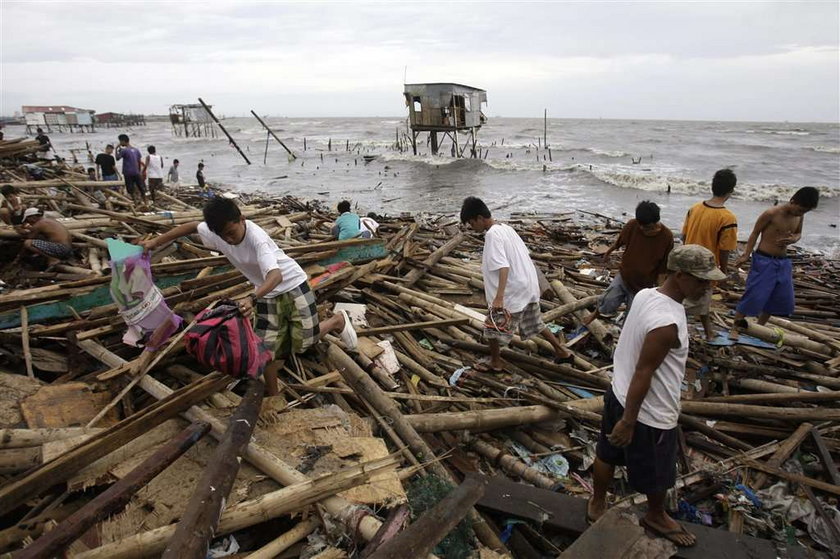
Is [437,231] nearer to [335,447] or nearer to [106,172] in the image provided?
[335,447]

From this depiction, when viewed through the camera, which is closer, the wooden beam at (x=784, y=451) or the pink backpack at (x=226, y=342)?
the pink backpack at (x=226, y=342)

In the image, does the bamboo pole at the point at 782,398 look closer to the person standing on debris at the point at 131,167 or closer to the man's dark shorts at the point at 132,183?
the person standing on debris at the point at 131,167

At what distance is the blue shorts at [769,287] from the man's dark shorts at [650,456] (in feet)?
10.7

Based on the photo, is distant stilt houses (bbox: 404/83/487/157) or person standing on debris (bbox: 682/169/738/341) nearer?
person standing on debris (bbox: 682/169/738/341)

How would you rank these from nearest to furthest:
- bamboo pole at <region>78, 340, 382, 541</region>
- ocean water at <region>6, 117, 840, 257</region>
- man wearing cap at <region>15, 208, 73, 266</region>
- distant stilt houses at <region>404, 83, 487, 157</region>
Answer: bamboo pole at <region>78, 340, 382, 541</region>, man wearing cap at <region>15, 208, 73, 266</region>, ocean water at <region>6, 117, 840, 257</region>, distant stilt houses at <region>404, 83, 487, 157</region>

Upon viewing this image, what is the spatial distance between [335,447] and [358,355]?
4.33ft

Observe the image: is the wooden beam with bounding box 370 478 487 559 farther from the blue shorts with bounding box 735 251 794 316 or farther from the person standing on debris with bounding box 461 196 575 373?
the blue shorts with bounding box 735 251 794 316

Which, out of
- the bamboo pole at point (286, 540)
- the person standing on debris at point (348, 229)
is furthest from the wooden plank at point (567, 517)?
the person standing on debris at point (348, 229)

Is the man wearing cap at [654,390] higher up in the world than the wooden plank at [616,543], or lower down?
higher up

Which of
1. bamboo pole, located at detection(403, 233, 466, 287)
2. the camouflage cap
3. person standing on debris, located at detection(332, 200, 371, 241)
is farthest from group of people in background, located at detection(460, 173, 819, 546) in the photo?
person standing on debris, located at detection(332, 200, 371, 241)

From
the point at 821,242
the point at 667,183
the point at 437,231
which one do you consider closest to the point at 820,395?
the point at 437,231

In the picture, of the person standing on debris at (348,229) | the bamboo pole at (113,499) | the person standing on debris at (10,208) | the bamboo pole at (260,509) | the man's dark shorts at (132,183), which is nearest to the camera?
the bamboo pole at (113,499)

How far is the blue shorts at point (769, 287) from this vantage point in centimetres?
487

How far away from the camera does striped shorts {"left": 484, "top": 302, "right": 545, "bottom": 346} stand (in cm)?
441
